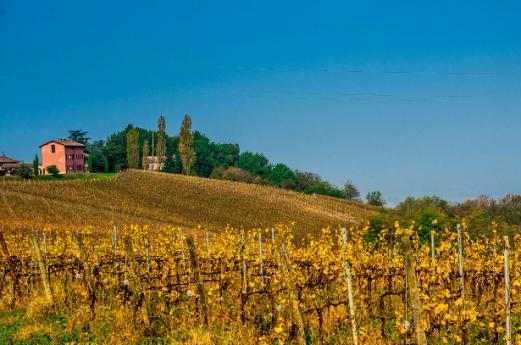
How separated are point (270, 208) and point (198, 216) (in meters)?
11.6

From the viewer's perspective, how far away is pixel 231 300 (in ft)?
40.9

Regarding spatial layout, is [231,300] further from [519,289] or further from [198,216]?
[198,216]

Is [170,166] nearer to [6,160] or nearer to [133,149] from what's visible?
[133,149]

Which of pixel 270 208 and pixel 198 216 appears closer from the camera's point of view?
pixel 198 216

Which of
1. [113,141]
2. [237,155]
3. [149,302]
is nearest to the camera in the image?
[149,302]

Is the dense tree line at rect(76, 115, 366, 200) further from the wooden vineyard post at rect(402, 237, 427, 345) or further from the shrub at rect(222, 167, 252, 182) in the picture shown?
the wooden vineyard post at rect(402, 237, 427, 345)

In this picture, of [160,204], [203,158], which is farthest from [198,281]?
[203,158]

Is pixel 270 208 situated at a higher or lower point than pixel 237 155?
lower

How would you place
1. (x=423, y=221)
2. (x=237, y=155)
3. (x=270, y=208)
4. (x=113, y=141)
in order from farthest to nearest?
1. (x=237, y=155)
2. (x=113, y=141)
3. (x=270, y=208)
4. (x=423, y=221)

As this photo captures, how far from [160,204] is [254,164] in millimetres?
80455

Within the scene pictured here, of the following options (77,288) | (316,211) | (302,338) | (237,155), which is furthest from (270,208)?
(237,155)

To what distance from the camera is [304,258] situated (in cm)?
1391

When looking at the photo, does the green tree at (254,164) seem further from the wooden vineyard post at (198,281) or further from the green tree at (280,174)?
the wooden vineyard post at (198,281)

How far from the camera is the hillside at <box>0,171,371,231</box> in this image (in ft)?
157
